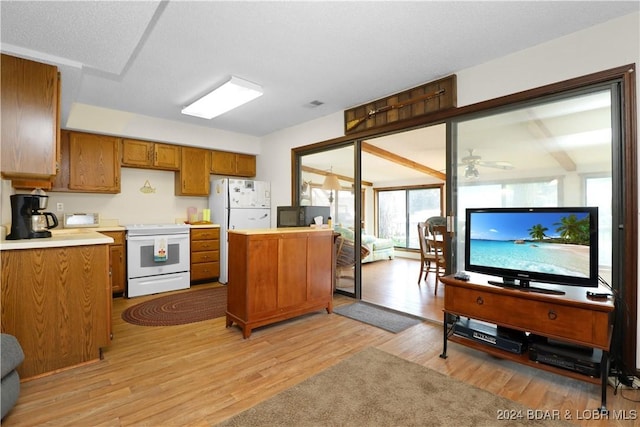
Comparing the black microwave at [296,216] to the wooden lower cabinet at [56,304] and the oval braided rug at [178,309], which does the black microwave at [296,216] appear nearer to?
the oval braided rug at [178,309]

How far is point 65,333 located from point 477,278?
327 cm

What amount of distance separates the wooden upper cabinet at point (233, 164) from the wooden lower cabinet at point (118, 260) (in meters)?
1.81

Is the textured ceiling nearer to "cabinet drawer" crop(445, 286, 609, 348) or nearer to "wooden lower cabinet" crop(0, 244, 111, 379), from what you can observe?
"wooden lower cabinet" crop(0, 244, 111, 379)

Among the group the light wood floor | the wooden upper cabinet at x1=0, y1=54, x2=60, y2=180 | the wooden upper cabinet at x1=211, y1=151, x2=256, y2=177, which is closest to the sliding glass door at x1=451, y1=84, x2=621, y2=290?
the light wood floor

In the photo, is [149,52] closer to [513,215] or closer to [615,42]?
[513,215]

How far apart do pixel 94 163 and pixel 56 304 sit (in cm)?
275

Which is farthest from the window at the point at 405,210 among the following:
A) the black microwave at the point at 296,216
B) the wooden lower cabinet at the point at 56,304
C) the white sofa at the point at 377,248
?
the wooden lower cabinet at the point at 56,304

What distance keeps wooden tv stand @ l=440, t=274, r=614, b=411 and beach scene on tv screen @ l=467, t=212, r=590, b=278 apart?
0.19 metres

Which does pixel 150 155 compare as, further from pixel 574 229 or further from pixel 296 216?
pixel 574 229

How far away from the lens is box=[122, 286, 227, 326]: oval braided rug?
3285mm

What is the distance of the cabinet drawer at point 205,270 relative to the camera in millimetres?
4770

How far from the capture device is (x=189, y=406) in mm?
1844

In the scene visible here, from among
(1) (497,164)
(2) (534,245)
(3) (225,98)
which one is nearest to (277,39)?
(3) (225,98)

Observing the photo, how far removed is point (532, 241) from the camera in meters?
2.25
